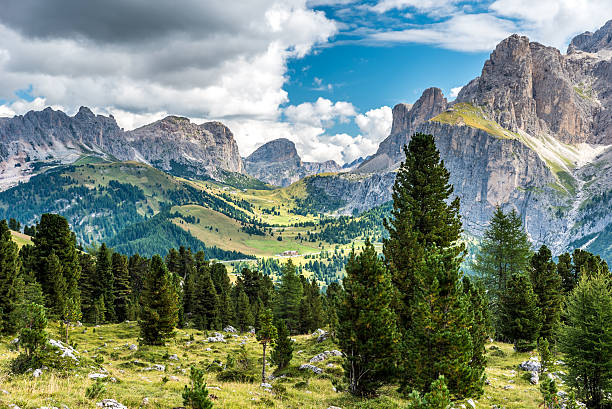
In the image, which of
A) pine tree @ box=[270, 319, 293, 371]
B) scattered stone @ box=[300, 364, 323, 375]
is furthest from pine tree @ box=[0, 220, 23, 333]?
scattered stone @ box=[300, 364, 323, 375]

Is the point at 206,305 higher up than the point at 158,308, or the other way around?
the point at 158,308

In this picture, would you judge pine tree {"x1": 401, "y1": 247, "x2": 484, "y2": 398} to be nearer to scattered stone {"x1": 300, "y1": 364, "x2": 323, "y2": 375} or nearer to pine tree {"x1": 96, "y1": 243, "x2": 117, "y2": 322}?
scattered stone {"x1": 300, "y1": 364, "x2": 323, "y2": 375}

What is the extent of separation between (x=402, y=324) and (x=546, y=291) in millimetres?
31633

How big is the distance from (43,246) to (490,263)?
2975 inches

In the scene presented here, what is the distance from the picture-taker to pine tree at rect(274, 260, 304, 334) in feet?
260

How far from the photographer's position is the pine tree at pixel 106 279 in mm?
77438

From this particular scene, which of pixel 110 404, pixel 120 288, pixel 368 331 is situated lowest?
pixel 120 288

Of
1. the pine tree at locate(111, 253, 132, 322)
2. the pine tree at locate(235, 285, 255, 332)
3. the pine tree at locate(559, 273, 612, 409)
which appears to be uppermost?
the pine tree at locate(559, 273, 612, 409)

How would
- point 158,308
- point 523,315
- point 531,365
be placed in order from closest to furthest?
point 531,365 → point 523,315 → point 158,308

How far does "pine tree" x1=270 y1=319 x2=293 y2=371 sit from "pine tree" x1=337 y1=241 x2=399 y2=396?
9.73 meters

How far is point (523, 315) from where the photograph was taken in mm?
47188

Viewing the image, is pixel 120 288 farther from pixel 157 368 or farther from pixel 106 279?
pixel 157 368

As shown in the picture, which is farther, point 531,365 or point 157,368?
point 531,365

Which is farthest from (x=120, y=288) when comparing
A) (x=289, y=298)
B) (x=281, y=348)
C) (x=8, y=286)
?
(x=281, y=348)
